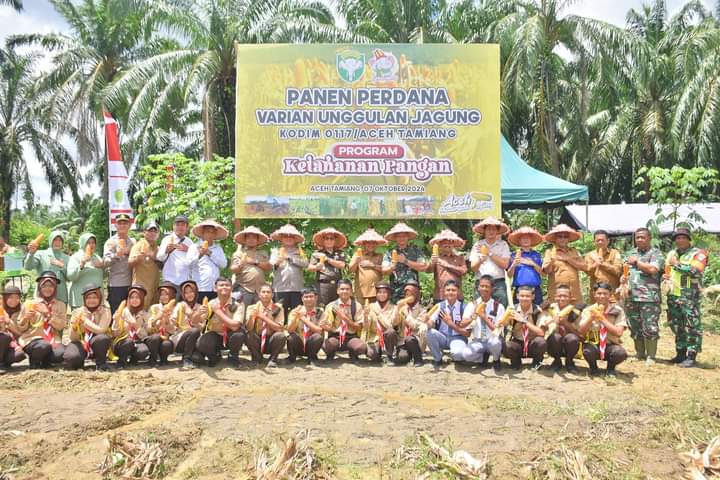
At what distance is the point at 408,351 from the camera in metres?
6.64

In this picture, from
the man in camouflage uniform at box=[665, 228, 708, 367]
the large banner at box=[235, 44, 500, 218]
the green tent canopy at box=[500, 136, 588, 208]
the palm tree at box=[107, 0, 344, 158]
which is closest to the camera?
the man in camouflage uniform at box=[665, 228, 708, 367]

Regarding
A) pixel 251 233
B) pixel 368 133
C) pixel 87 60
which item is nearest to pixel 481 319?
pixel 251 233

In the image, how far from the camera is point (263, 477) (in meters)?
3.46

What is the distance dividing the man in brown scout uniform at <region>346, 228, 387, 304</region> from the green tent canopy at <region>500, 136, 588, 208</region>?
497 cm

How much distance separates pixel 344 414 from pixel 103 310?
3.13 metres

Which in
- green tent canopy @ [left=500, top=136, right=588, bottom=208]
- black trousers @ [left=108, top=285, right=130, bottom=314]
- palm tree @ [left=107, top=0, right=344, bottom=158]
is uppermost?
palm tree @ [left=107, top=0, right=344, bottom=158]

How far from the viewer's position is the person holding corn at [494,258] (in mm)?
6816

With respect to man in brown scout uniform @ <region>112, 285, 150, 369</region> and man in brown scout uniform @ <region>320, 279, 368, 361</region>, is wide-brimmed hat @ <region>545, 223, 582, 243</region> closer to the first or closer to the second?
man in brown scout uniform @ <region>320, 279, 368, 361</region>

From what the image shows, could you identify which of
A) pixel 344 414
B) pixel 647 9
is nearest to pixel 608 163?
pixel 647 9

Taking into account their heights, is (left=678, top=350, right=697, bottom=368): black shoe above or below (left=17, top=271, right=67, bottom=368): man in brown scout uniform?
below

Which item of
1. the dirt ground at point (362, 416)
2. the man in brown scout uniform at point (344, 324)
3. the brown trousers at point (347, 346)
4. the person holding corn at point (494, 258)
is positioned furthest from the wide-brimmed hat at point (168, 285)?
the person holding corn at point (494, 258)

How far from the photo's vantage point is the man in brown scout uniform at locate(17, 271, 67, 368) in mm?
6266
